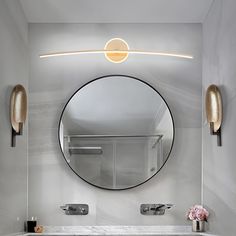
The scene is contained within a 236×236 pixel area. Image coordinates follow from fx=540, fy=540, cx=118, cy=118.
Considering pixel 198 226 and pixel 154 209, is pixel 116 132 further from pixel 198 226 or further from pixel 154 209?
pixel 198 226

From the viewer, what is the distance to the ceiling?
3.22 m

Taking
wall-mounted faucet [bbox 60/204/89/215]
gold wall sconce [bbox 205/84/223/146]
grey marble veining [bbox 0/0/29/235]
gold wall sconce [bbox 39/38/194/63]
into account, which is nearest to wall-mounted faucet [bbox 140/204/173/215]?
wall-mounted faucet [bbox 60/204/89/215]

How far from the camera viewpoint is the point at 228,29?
2865mm

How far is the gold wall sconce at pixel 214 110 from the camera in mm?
3040

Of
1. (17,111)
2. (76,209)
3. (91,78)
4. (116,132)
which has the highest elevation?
(91,78)

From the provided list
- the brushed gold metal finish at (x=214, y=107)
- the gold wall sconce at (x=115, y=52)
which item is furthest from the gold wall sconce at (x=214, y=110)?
the gold wall sconce at (x=115, y=52)

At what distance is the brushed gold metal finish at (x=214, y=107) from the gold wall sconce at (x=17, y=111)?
1085 millimetres

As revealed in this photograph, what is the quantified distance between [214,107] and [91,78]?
874mm

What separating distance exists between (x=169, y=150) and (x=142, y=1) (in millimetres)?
948

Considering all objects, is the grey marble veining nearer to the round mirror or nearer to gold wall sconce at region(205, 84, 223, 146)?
the round mirror

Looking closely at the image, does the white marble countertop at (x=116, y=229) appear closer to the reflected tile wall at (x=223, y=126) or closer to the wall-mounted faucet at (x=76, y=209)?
the wall-mounted faucet at (x=76, y=209)

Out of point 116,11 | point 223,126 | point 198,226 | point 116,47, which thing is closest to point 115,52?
point 116,47

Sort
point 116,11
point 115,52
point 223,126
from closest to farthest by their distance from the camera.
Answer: point 223,126
point 115,52
point 116,11

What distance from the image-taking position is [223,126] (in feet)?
9.87
